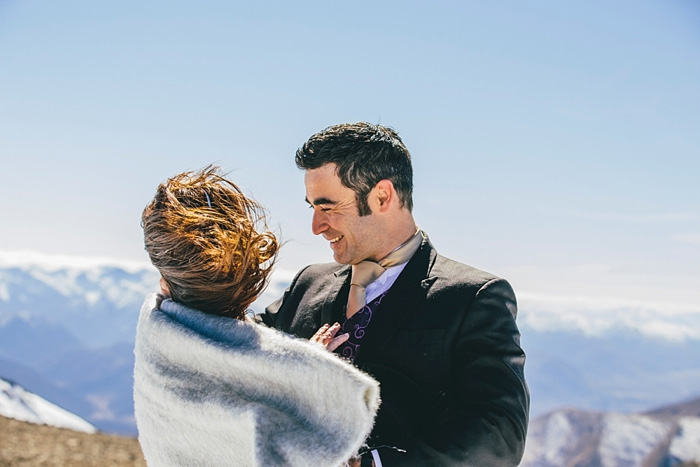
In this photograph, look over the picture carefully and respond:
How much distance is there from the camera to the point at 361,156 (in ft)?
9.70

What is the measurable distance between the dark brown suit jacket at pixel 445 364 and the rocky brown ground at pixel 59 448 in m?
8.83

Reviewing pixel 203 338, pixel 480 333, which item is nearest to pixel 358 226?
pixel 480 333

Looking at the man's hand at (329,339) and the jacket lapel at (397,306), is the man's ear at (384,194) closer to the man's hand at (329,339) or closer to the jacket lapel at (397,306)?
the jacket lapel at (397,306)

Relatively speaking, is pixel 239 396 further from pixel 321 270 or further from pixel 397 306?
pixel 321 270

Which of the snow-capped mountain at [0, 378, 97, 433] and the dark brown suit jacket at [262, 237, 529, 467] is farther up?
the dark brown suit jacket at [262, 237, 529, 467]

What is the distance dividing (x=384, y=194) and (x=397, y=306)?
1.80 feet

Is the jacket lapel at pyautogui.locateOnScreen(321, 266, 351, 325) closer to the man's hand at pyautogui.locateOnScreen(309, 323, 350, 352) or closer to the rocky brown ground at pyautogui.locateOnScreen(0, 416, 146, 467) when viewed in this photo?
the man's hand at pyautogui.locateOnScreen(309, 323, 350, 352)

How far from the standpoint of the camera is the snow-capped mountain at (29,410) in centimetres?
1267

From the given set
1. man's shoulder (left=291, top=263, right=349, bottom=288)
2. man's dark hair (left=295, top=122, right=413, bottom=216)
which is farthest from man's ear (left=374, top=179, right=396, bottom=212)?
man's shoulder (left=291, top=263, right=349, bottom=288)

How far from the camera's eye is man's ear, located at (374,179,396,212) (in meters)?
3.02

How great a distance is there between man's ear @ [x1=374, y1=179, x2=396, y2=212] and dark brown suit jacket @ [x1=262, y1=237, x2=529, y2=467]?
0.89ft

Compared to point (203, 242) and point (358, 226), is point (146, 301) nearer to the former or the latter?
point (203, 242)

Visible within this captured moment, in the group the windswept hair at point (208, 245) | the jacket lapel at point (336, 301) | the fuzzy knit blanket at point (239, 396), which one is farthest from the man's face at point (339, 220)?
the fuzzy knit blanket at point (239, 396)

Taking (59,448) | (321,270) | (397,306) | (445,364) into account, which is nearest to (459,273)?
(397,306)
